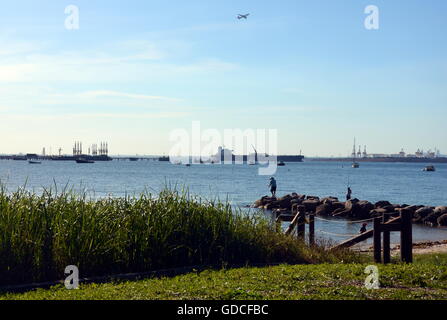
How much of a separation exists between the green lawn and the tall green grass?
123 cm

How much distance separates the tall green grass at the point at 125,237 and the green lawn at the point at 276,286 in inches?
48.3

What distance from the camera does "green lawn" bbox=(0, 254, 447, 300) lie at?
8188 mm

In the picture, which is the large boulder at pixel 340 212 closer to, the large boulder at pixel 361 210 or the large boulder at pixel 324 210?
the large boulder at pixel 324 210

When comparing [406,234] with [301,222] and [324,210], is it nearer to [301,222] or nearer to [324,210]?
[301,222]

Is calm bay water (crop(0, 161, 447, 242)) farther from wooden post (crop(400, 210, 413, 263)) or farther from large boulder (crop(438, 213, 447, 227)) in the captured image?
wooden post (crop(400, 210, 413, 263))

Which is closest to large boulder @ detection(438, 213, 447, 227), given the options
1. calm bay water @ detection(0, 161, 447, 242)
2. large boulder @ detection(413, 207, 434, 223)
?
large boulder @ detection(413, 207, 434, 223)

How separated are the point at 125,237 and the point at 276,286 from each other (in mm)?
4140

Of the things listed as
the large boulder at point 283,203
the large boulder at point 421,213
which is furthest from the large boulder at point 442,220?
the large boulder at point 283,203

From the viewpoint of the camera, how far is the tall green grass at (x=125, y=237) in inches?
420

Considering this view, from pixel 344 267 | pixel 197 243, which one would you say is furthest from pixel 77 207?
pixel 344 267

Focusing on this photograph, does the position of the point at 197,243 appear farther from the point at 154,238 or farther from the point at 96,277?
the point at 96,277

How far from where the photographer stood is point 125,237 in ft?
38.3

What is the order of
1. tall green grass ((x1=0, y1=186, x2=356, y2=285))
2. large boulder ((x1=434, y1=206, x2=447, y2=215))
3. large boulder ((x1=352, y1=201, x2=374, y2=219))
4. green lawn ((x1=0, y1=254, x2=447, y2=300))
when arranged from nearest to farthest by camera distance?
green lawn ((x1=0, y1=254, x2=447, y2=300)) < tall green grass ((x1=0, y1=186, x2=356, y2=285)) < large boulder ((x1=434, y1=206, x2=447, y2=215)) < large boulder ((x1=352, y1=201, x2=374, y2=219))

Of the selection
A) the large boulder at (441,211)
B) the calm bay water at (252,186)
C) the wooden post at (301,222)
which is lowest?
the calm bay water at (252,186)
